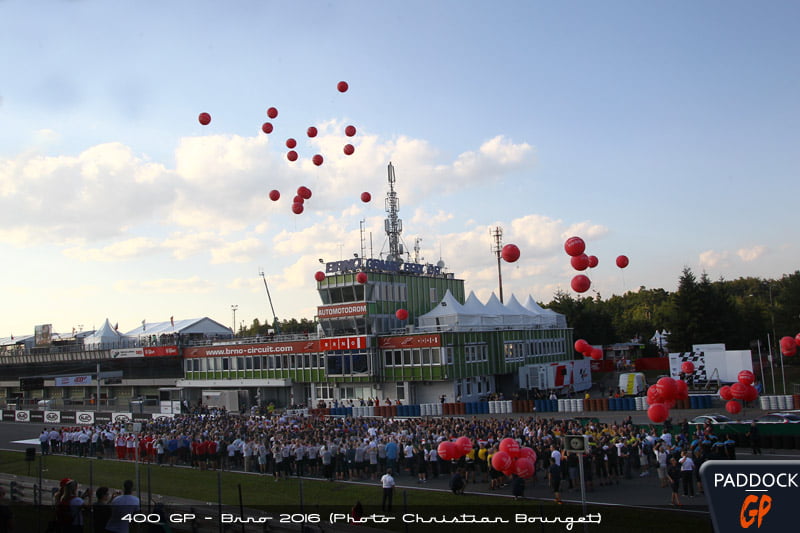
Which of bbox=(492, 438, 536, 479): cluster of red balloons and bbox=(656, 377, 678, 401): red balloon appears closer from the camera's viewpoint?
bbox=(492, 438, 536, 479): cluster of red balloons

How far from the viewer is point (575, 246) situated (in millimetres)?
19812

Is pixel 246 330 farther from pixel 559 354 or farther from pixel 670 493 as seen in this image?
pixel 670 493

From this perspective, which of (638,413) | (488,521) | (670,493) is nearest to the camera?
(488,521)

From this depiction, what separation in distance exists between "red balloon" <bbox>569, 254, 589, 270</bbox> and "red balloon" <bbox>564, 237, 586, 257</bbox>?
122 millimetres

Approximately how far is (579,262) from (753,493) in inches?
627

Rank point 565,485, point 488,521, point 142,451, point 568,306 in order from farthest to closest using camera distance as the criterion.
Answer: point 568,306, point 142,451, point 565,485, point 488,521

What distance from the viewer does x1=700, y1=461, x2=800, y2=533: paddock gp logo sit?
14.2ft

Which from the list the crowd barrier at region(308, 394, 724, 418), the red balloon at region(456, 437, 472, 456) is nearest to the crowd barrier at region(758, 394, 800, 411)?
the crowd barrier at region(308, 394, 724, 418)

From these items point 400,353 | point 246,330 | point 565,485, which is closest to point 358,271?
point 400,353

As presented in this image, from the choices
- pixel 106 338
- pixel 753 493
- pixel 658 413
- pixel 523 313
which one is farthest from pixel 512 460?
pixel 106 338

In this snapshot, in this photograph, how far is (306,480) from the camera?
22.1 meters

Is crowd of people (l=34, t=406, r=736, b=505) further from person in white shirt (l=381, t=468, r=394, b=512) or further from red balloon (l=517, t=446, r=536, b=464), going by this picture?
person in white shirt (l=381, t=468, r=394, b=512)

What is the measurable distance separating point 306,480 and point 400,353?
2436 cm

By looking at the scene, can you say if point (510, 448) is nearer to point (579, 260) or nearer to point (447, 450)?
point (447, 450)
